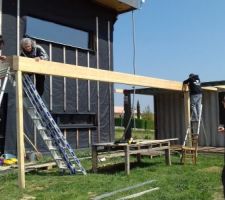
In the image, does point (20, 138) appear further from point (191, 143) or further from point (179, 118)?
point (179, 118)

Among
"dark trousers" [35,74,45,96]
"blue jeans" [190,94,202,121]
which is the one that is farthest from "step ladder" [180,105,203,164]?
"dark trousers" [35,74,45,96]

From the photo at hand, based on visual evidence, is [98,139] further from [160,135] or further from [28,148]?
[28,148]

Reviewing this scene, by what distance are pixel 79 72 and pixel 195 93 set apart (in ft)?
16.6

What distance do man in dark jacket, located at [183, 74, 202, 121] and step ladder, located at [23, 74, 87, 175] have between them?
4956 mm

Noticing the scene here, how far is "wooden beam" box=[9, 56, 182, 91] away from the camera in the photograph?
905 cm

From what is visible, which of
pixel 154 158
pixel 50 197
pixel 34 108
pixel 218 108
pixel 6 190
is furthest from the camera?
pixel 218 108

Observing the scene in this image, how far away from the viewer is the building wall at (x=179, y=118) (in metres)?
15.8

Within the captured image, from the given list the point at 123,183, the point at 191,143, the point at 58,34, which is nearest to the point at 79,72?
the point at 123,183

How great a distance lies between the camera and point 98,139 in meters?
17.1

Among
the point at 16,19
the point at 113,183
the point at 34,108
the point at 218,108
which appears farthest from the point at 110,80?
the point at 218,108

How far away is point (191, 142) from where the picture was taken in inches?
556

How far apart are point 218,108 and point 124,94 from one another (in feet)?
12.4

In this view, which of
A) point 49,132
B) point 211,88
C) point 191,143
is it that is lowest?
point 191,143

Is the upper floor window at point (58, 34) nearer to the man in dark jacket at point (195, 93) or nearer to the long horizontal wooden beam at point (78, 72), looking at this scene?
the long horizontal wooden beam at point (78, 72)
